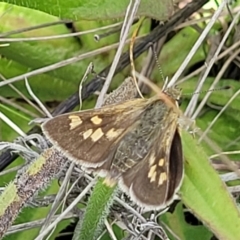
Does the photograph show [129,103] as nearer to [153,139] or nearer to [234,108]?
[153,139]

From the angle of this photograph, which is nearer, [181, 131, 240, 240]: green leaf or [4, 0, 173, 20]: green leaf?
[181, 131, 240, 240]: green leaf

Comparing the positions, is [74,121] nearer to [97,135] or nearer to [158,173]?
[97,135]

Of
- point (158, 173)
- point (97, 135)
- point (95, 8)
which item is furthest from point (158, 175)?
point (95, 8)

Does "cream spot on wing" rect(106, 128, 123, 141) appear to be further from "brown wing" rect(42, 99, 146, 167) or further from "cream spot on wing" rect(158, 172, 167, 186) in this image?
"cream spot on wing" rect(158, 172, 167, 186)

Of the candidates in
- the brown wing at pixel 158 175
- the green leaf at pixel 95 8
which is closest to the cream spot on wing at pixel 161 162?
the brown wing at pixel 158 175

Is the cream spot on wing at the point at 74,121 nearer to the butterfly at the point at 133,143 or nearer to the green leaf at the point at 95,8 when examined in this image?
the butterfly at the point at 133,143

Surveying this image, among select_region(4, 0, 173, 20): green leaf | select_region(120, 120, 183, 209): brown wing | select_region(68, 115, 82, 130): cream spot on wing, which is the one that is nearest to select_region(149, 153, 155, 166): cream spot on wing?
select_region(120, 120, 183, 209): brown wing

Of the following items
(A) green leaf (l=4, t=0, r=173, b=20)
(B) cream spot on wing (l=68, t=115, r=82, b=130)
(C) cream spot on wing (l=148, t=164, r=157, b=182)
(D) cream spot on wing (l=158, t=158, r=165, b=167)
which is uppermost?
(A) green leaf (l=4, t=0, r=173, b=20)
